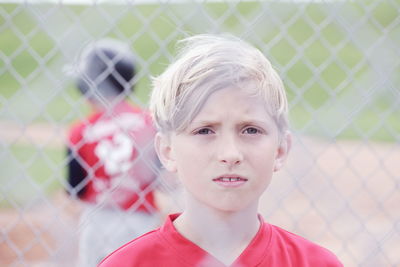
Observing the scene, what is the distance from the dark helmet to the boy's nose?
50.6 inches

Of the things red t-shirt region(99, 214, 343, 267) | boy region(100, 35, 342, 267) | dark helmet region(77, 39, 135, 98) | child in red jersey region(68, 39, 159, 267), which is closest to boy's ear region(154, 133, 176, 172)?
boy region(100, 35, 342, 267)

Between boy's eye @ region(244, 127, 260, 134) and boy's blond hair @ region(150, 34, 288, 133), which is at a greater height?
boy's blond hair @ region(150, 34, 288, 133)

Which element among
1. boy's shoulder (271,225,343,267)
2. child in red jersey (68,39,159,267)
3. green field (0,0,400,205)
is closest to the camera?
boy's shoulder (271,225,343,267)

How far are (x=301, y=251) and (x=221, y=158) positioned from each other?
28 cm

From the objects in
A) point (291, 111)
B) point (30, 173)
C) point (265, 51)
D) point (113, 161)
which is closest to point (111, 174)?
point (113, 161)

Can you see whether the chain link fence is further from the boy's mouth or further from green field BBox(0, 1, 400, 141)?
the boy's mouth

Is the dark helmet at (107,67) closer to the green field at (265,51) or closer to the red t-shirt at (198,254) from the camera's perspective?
the green field at (265,51)

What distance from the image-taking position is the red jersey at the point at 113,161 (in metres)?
2.84

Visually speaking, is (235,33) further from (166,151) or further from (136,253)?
(136,253)

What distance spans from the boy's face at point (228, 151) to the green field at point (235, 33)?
1.61 feet

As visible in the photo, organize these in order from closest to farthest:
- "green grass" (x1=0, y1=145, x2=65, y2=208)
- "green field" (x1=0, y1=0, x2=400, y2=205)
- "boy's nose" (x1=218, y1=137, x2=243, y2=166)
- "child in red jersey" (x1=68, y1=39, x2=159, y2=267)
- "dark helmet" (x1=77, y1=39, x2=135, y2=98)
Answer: "boy's nose" (x1=218, y1=137, x2=243, y2=166), "green field" (x1=0, y1=0, x2=400, y2=205), "dark helmet" (x1=77, y1=39, x2=135, y2=98), "child in red jersey" (x1=68, y1=39, x2=159, y2=267), "green grass" (x1=0, y1=145, x2=65, y2=208)

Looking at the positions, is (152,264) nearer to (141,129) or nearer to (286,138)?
(286,138)

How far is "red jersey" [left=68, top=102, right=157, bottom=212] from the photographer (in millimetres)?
2840

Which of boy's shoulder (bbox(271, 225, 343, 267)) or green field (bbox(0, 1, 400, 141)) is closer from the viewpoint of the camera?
boy's shoulder (bbox(271, 225, 343, 267))
